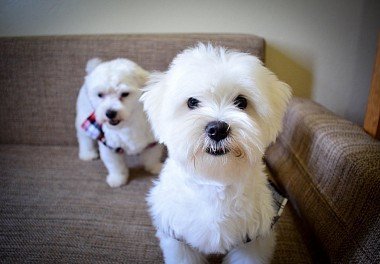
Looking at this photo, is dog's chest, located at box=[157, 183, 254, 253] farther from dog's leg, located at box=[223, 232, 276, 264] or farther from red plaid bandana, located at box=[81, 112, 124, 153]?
red plaid bandana, located at box=[81, 112, 124, 153]

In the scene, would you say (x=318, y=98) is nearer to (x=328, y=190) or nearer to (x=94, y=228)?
(x=328, y=190)

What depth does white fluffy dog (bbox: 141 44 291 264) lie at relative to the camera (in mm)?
668

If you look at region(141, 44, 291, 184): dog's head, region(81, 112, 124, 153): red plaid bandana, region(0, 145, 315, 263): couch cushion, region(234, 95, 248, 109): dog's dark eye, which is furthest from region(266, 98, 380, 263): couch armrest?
region(81, 112, 124, 153): red plaid bandana

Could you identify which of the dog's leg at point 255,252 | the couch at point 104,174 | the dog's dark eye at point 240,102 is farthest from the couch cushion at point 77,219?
the dog's dark eye at point 240,102

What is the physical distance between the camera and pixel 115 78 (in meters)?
1.20

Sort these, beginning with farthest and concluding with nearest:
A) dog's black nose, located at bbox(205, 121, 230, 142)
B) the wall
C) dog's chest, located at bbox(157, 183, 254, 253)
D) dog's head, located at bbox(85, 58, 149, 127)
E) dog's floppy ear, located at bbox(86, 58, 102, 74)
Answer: the wall, dog's floppy ear, located at bbox(86, 58, 102, 74), dog's head, located at bbox(85, 58, 149, 127), dog's chest, located at bbox(157, 183, 254, 253), dog's black nose, located at bbox(205, 121, 230, 142)

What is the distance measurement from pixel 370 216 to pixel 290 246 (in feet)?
1.08

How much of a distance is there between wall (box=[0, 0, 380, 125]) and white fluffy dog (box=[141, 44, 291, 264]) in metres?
0.78

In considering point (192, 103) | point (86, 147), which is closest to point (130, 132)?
point (86, 147)

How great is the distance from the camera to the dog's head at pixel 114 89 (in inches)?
47.5

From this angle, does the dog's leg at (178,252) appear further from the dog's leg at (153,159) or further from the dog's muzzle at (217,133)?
the dog's leg at (153,159)

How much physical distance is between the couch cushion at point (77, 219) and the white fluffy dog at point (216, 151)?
17 cm

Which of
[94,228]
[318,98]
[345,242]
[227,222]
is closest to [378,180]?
[345,242]

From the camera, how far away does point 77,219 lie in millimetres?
1053
